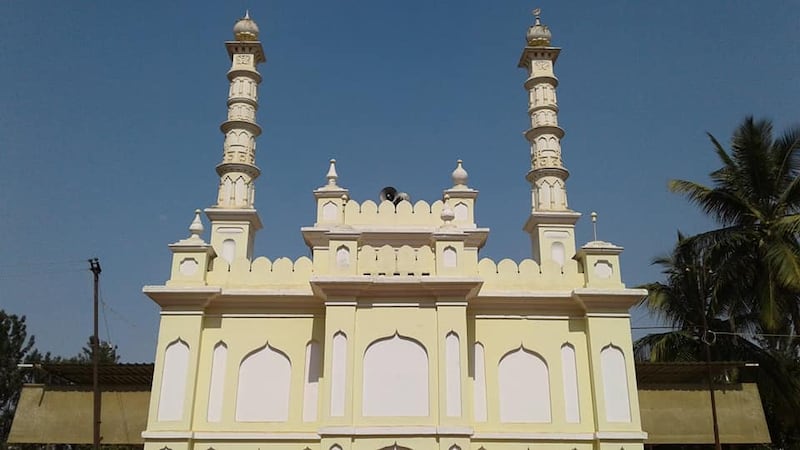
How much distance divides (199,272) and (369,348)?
3.39 meters

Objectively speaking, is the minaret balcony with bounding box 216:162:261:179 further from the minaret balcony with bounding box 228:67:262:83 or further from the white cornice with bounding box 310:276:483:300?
the white cornice with bounding box 310:276:483:300

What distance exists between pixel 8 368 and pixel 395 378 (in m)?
30.7

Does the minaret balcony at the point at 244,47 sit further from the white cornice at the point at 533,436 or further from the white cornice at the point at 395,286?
the white cornice at the point at 533,436

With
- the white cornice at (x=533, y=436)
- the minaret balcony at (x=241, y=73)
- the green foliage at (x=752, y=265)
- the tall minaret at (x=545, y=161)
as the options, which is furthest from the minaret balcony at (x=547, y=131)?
the white cornice at (x=533, y=436)

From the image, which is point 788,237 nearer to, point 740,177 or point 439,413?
point 740,177

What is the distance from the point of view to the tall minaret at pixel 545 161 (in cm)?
1664

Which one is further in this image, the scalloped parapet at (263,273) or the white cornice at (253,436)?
the scalloped parapet at (263,273)

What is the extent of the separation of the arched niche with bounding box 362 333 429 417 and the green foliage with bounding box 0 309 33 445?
29.7 metres

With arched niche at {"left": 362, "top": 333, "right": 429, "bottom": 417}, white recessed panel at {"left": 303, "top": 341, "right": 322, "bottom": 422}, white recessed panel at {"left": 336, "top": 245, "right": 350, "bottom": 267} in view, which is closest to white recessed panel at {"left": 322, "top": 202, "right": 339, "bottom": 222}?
white recessed panel at {"left": 336, "top": 245, "right": 350, "bottom": 267}

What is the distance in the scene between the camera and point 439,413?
1162 cm

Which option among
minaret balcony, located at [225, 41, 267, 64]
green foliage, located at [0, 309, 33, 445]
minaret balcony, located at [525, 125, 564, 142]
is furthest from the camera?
green foliage, located at [0, 309, 33, 445]

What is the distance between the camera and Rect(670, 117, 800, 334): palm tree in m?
18.4

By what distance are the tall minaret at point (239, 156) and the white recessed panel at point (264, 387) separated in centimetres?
414

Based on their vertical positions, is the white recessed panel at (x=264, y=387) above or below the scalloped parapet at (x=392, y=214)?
below
